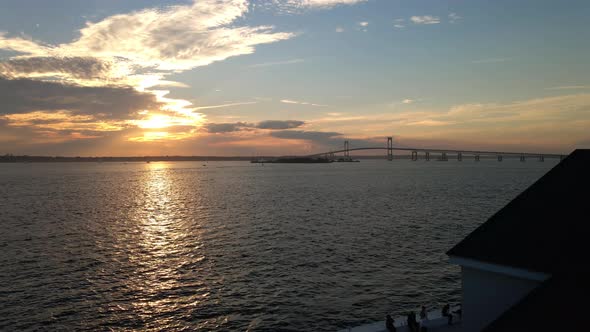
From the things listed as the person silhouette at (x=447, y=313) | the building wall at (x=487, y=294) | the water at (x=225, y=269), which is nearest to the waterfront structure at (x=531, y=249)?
the building wall at (x=487, y=294)

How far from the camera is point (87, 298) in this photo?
99.3 ft

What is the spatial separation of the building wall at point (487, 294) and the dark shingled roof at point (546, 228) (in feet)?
2.20

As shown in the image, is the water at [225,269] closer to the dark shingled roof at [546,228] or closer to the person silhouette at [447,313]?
the person silhouette at [447,313]

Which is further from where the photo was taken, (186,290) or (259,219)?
(259,219)

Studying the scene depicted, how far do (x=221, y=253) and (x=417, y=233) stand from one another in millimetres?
27156

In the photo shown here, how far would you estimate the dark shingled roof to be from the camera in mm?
10945

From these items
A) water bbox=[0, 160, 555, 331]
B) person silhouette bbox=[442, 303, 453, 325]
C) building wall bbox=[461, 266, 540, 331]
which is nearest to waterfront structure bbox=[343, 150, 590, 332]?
building wall bbox=[461, 266, 540, 331]

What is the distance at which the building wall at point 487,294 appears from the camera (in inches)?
467

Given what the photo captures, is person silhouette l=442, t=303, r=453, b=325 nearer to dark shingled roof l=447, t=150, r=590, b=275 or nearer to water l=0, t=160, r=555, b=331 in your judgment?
water l=0, t=160, r=555, b=331

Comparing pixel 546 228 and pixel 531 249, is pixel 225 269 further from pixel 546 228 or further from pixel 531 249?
pixel 546 228

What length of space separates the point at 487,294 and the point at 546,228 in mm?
2809

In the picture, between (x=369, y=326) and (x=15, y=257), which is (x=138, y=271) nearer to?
(x=15, y=257)

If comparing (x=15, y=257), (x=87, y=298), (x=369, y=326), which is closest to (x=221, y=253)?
(x=87, y=298)

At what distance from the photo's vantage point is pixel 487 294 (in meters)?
12.6
